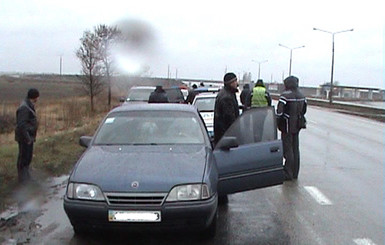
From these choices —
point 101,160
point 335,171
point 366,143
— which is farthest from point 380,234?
point 366,143

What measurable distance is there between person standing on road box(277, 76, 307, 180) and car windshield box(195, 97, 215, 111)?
5362 millimetres

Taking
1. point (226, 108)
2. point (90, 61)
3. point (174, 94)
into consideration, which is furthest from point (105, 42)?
point (226, 108)

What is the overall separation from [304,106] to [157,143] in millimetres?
3933

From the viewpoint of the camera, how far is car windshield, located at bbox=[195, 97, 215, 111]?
14.4m

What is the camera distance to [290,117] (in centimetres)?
904

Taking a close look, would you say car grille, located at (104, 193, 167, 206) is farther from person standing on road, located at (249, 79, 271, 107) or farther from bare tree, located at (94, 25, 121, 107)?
bare tree, located at (94, 25, 121, 107)

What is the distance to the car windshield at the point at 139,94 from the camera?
1933cm

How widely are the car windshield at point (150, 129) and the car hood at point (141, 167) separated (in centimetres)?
26

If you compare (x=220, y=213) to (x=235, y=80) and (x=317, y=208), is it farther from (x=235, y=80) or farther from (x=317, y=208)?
(x=235, y=80)

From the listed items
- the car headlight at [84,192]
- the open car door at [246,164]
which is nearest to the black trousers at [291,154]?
the open car door at [246,164]

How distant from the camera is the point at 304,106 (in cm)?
914

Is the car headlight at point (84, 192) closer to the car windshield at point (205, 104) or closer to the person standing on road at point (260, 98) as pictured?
the person standing on road at point (260, 98)

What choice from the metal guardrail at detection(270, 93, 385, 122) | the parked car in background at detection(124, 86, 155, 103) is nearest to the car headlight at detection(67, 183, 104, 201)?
the parked car in background at detection(124, 86, 155, 103)

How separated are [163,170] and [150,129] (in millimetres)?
1307
